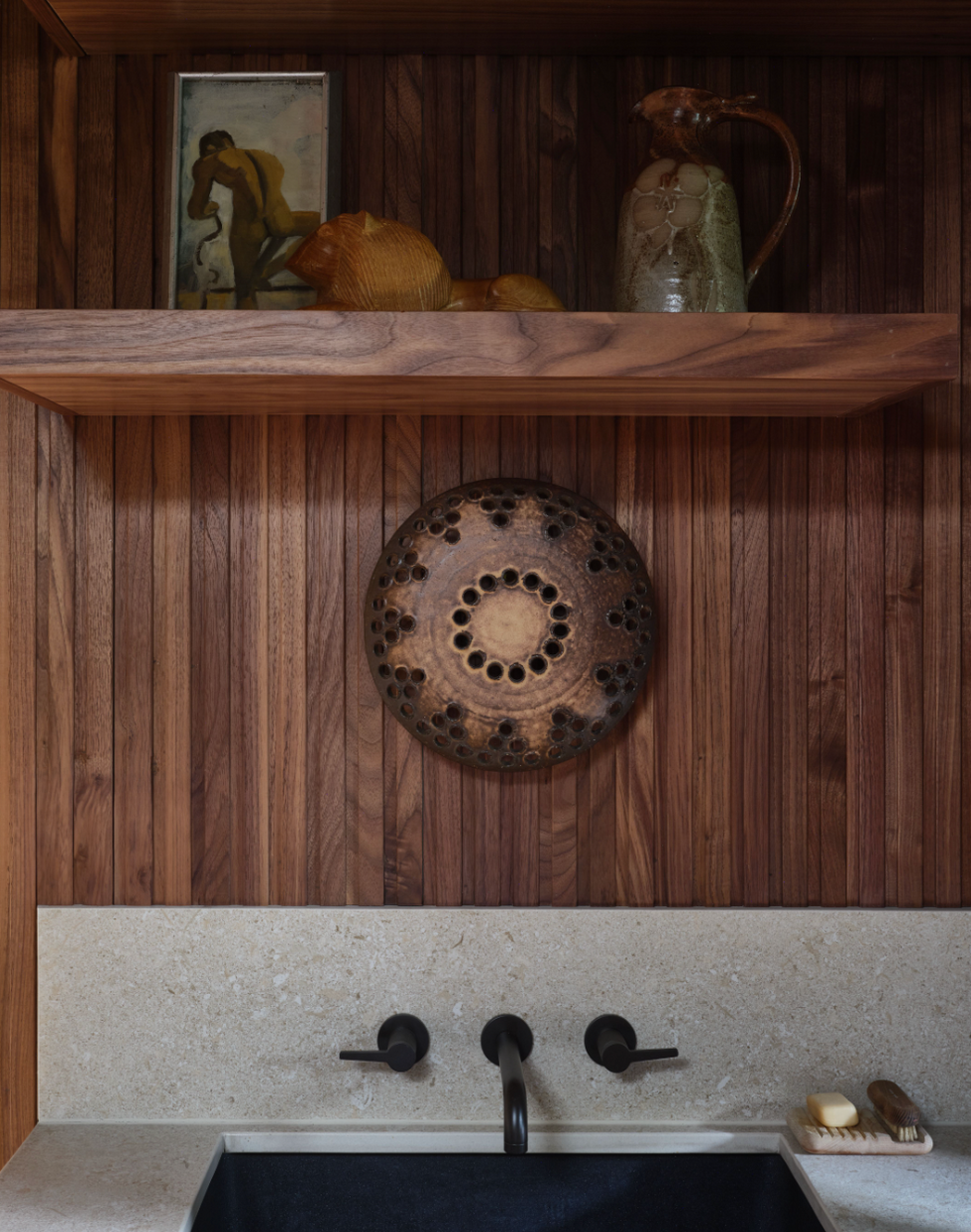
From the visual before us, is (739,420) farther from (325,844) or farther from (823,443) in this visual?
(325,844)

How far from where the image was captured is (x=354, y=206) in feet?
4.10

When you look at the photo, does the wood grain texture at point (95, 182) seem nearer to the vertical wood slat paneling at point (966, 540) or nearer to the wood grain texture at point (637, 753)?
the wood grain texture at point (637, 753)

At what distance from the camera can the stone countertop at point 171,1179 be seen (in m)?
1.01

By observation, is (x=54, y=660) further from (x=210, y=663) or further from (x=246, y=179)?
(x=246, y=179)

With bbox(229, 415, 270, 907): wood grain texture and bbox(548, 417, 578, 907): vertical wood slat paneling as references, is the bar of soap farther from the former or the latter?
bbox(229, 415, 270, 907): wood grain texture

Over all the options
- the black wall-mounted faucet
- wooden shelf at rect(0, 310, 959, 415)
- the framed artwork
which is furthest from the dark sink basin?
the framed artwork

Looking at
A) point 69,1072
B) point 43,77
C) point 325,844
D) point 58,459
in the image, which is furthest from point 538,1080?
point 43,77

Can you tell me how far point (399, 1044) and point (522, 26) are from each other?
1.28 m

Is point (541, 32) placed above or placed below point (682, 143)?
above

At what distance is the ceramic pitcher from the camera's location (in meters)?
1.05

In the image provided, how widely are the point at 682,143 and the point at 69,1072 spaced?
139 centimetres

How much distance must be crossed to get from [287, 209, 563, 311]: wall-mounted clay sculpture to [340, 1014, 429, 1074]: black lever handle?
0.87m

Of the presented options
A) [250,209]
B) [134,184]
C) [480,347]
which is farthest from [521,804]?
[134,184]

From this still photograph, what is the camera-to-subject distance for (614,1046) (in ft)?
3.70
